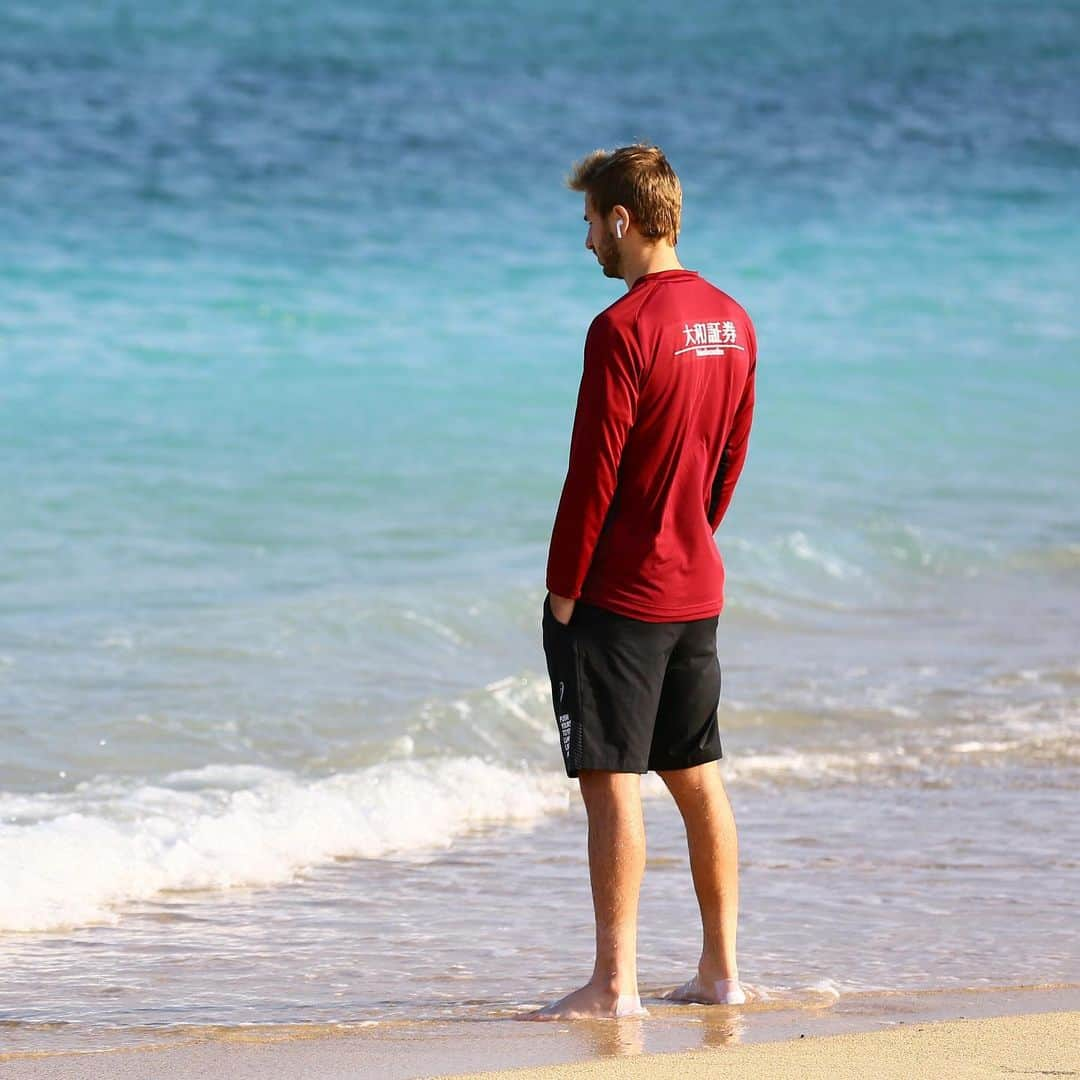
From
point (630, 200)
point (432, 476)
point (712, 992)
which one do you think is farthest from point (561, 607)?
point (432, 476)

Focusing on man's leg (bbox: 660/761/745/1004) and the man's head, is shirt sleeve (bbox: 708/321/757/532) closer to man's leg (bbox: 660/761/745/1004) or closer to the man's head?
the man's head

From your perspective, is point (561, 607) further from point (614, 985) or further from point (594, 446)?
point (614, 985)

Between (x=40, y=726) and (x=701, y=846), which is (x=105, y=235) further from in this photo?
(x=701, y=846)

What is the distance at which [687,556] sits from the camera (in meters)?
3.63

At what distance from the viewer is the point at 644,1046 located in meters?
3.48

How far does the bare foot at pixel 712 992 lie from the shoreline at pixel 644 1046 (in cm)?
4

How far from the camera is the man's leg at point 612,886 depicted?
12.1ft

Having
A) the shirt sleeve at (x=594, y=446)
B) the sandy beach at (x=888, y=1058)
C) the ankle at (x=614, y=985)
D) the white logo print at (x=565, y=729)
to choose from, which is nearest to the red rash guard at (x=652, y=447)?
the shirt sleeve at (x=594, y=446)

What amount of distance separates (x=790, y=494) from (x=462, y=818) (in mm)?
6361

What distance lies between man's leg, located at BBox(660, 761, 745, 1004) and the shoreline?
72 mm

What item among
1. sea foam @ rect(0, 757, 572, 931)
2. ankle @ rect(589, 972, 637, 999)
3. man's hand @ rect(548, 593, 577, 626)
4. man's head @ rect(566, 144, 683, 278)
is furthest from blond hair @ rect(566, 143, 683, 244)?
sea foam @ rect(0, 757, 572, 931)

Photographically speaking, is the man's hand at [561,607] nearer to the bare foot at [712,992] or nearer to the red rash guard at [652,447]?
the red rash guard at [652,447]

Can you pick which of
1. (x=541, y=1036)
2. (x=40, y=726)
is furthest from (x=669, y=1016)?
(x=40, y=726)

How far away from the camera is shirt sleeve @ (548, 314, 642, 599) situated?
3434 mm
